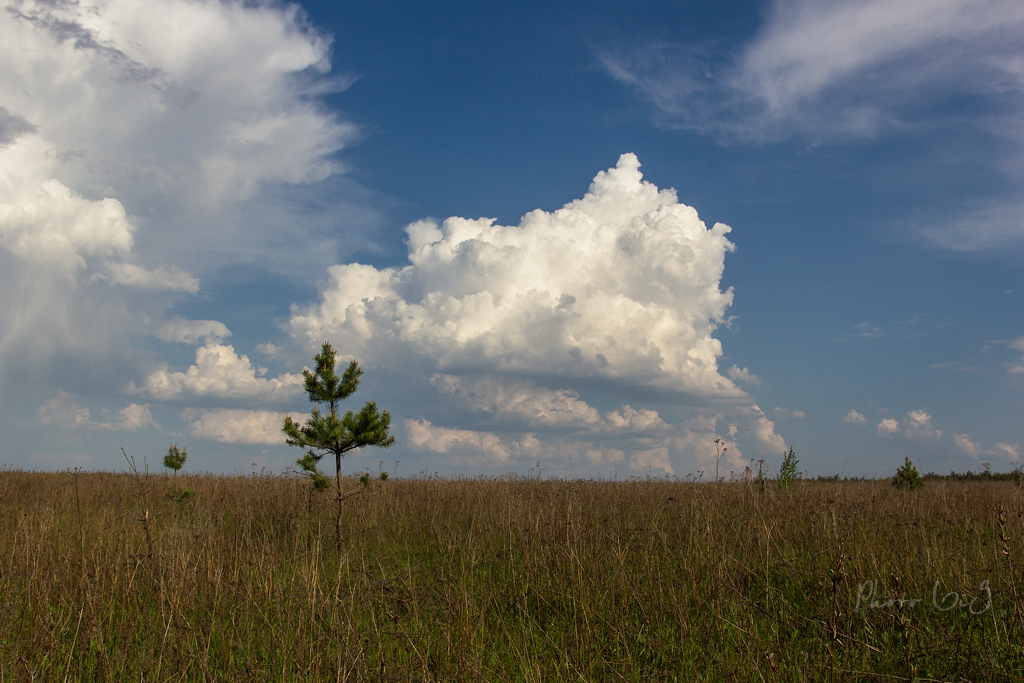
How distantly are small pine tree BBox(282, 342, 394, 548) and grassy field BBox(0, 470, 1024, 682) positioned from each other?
1.57 meters

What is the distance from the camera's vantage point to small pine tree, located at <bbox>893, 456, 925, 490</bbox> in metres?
14.8

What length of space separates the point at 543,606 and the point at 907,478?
1408cm

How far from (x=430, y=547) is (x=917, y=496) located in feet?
32.6

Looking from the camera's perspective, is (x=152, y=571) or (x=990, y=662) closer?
(x=990, y=662)

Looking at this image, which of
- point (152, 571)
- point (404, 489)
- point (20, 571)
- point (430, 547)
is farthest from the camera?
point (404, 489)

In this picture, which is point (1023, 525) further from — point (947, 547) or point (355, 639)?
point (355, 639)

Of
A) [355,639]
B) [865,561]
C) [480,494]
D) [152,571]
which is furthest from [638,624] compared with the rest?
[480,494]

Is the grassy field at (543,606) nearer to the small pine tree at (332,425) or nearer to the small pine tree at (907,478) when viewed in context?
the small pine tree at (332,425)

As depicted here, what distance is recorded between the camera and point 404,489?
14227 millimetres

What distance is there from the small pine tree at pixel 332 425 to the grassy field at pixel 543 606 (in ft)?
5.15

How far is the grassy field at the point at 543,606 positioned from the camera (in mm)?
4059

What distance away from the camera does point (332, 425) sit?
9.06 meters
